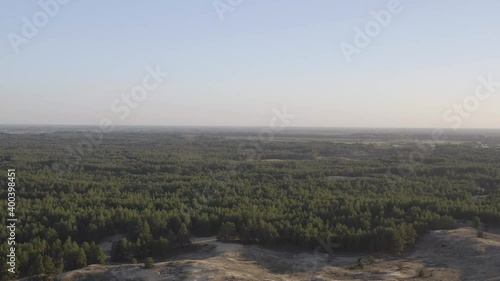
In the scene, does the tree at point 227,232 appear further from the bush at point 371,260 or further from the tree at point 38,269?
the tree at point 38,269

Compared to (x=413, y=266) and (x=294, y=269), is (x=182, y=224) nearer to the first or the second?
(x=294, y=269)

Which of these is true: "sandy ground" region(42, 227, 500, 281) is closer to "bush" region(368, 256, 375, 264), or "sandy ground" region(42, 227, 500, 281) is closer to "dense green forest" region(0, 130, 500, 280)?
"bush" region(368, 256, 375, 264)

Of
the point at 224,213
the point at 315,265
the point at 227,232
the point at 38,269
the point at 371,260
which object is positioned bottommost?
the point at 315,265

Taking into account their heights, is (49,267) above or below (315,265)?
above

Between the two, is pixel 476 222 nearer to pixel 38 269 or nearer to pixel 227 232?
pixel 227 232

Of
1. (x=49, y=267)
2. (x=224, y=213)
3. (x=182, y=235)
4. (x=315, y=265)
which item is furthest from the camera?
(x=224, y=213)

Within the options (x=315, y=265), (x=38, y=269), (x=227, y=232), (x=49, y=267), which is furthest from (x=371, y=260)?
(x=38, y=269)

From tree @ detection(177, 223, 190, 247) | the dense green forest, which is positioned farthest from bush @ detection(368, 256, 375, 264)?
tree @ detection(177, 223, 190, 247)

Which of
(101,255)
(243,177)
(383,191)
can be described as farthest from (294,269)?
(243,177)

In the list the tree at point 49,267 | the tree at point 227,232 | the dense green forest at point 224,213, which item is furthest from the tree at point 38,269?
the tree at point 227,232
